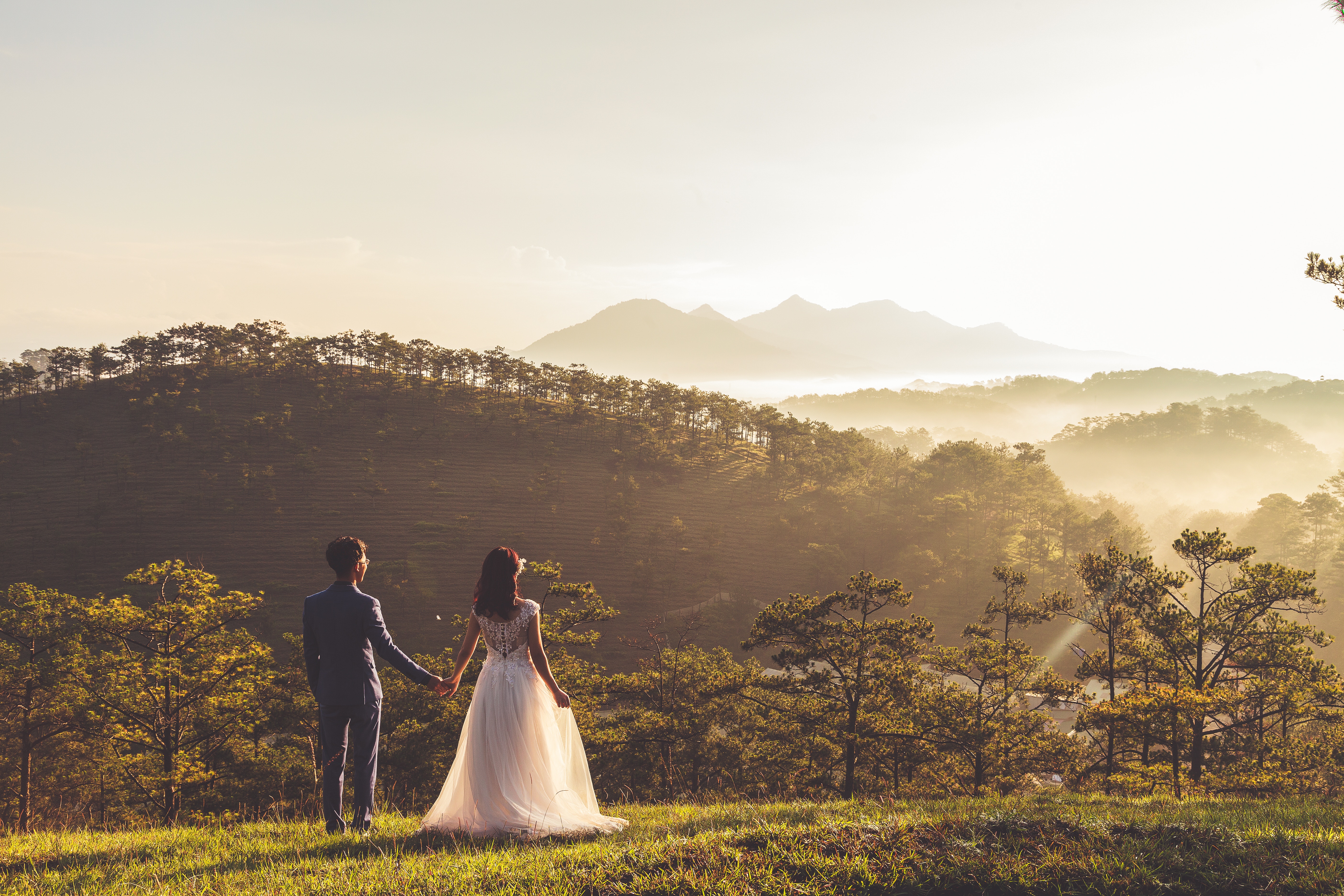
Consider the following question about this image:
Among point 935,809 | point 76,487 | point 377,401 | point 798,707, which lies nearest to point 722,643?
point 798,707

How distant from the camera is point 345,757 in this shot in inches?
194

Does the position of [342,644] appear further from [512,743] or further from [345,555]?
[512,743]

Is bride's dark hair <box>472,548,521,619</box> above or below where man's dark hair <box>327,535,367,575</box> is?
below

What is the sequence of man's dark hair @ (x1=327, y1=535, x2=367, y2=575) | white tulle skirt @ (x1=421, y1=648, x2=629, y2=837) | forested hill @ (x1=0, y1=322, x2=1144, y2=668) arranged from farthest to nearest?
forested hill @ (x1=0, y1=322, x2=1144, y2=668), white tulle skirt @ (x1=421, y1=648, x2=629, y2=837), man's dark hair @ (x1=327, y1=535, x2=367, y2=575)

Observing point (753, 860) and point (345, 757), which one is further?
point (345, 757)

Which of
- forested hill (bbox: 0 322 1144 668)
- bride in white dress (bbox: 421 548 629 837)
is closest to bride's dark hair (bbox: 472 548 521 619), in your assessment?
bride in white dress (bbox: 421 548 629 837)

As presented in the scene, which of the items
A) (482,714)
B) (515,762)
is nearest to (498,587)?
(482,714)

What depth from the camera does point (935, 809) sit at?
221 inches

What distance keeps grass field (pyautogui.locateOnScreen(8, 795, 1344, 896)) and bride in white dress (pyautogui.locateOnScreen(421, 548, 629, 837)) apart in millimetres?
278

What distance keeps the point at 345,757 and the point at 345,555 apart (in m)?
1.49

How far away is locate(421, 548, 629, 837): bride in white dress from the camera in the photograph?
4.87 m

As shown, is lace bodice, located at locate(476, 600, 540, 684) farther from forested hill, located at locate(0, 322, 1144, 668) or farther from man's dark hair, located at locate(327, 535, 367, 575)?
forested hill, located at locate(0, 322, 1144, 668)

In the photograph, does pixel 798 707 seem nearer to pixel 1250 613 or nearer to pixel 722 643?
pixel 1250 613

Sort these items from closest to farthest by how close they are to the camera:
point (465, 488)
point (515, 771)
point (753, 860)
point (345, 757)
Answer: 1. point (753, 860)
2. point (345, 757)
3. point (515, 771)
4. point (465, 488)
